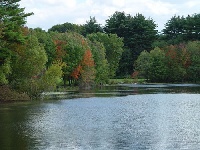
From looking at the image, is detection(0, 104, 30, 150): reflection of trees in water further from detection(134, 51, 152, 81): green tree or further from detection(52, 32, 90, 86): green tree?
detection(134, 51, 152, 81): green tree

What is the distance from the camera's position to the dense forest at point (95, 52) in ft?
185

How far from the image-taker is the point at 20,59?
2274 inches

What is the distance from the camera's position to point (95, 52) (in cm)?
10088

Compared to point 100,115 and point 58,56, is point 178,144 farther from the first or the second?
point 58,56

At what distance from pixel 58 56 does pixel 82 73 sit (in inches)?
336

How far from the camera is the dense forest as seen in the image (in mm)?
56341

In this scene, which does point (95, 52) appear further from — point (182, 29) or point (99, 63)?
point (182, 29)

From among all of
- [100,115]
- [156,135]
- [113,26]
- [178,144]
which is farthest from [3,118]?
[113,26]

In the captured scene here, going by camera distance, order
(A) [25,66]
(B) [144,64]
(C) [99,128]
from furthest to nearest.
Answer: (B) [144,64], (A) [25,66], (C) [99,128]

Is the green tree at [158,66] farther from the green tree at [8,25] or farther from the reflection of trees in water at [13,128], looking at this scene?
the reflection of trees in water at [13,128]

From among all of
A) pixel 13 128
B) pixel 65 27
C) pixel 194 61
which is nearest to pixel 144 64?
pixel 194 61

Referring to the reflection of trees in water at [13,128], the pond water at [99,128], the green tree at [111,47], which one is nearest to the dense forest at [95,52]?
the green tree at [111,47]

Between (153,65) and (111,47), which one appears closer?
Result: (111,47)

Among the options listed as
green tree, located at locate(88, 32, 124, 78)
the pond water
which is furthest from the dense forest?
the pond water
